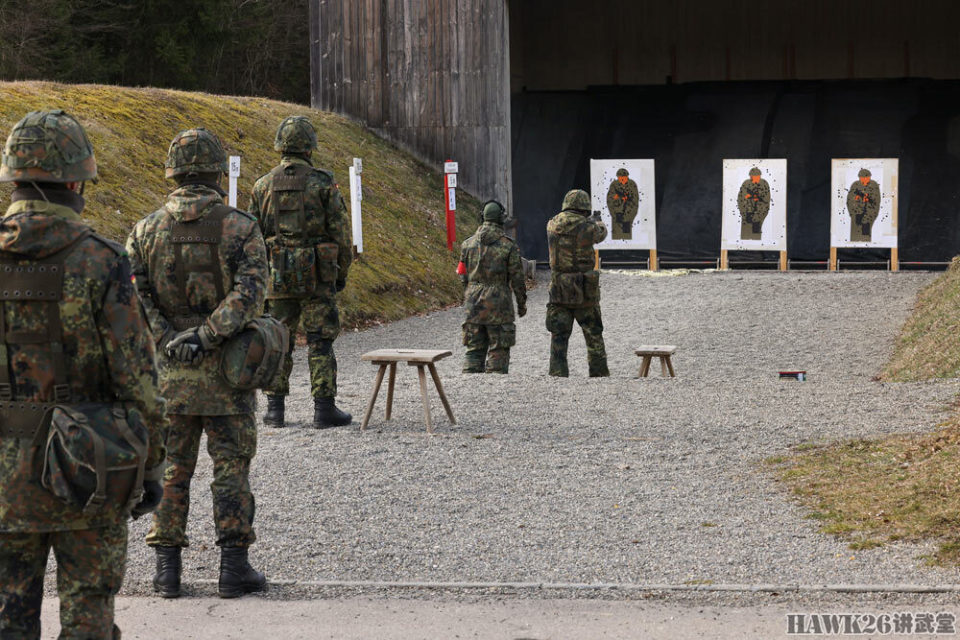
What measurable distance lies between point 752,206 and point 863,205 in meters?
1.98

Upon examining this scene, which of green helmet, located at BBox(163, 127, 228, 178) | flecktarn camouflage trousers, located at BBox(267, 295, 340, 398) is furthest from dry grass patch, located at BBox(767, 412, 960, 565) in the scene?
green helmet, located at BBox(163, 127, 228, 178)

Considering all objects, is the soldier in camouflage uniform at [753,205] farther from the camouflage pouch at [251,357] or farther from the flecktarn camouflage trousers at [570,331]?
the camouflage pouch at [251,357]

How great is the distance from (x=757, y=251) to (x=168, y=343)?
806 inches

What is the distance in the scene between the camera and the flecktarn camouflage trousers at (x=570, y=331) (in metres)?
12.1

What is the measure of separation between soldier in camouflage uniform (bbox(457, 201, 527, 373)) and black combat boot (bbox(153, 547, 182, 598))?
6516 millimetres

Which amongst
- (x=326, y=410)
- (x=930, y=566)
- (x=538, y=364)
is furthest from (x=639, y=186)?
(x=930, y=566)

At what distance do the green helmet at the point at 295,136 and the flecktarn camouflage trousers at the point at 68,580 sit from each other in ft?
16.1

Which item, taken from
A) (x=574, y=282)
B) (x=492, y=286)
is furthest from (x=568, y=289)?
(x=492, y=286)

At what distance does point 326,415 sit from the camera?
8.91 metres

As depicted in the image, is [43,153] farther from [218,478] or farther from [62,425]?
[218,478]

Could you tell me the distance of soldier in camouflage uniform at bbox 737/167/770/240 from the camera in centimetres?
2305

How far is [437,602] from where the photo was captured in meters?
5.23

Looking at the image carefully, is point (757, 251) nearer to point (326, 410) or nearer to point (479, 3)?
point (479, 3)

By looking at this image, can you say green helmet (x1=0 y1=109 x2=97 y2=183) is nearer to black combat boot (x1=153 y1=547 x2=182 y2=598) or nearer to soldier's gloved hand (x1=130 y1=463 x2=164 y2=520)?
soldier's gloved hand (x1=130 y1=463 x2=164 y2=520)
